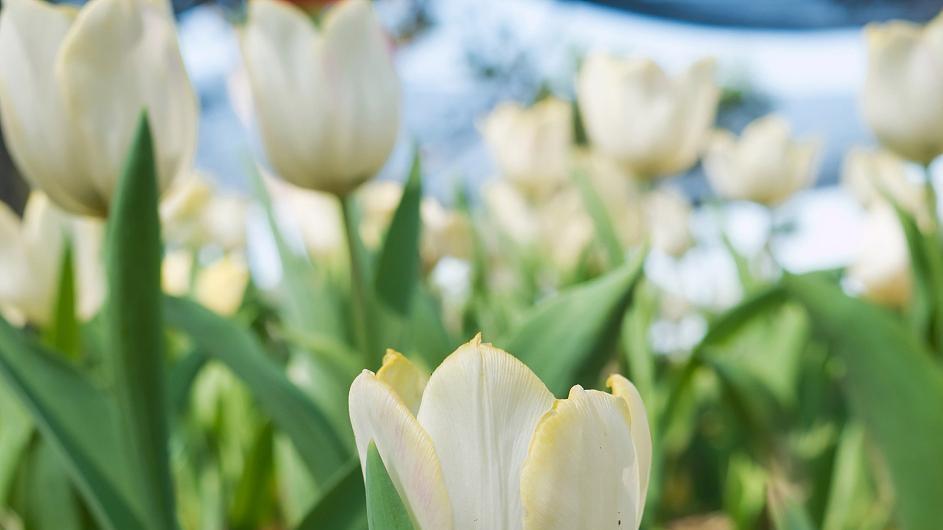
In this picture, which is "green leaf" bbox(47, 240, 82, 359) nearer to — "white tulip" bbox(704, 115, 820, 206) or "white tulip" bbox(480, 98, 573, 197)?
"white tulip" bbox(480, 98, 573, 197)

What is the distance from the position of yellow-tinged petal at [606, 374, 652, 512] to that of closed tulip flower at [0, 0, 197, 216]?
302mm

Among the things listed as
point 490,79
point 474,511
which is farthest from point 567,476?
point 490,79

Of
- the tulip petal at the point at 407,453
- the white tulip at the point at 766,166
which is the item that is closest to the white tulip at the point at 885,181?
the white tulip at the point at 766,166

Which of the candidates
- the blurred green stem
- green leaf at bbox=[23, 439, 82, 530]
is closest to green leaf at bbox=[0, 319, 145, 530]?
green leaf at bbox=[23, 439, 82, 530]

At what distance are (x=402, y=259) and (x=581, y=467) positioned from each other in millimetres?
381

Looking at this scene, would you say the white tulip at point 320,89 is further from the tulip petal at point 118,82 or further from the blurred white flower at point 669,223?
the blurred white flower at point 669,223

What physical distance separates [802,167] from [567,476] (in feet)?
4.42

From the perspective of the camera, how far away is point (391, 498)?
0.26m

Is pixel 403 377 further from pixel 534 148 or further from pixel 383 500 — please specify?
pixel 534 148

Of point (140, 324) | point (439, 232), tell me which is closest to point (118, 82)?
point (140, 324)

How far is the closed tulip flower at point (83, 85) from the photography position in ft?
1.54

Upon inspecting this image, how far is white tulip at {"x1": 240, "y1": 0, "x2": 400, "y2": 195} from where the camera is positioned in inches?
22.5

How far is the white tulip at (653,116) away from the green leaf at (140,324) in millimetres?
740

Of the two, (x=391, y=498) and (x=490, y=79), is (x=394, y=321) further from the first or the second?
(x=490, y=79)
